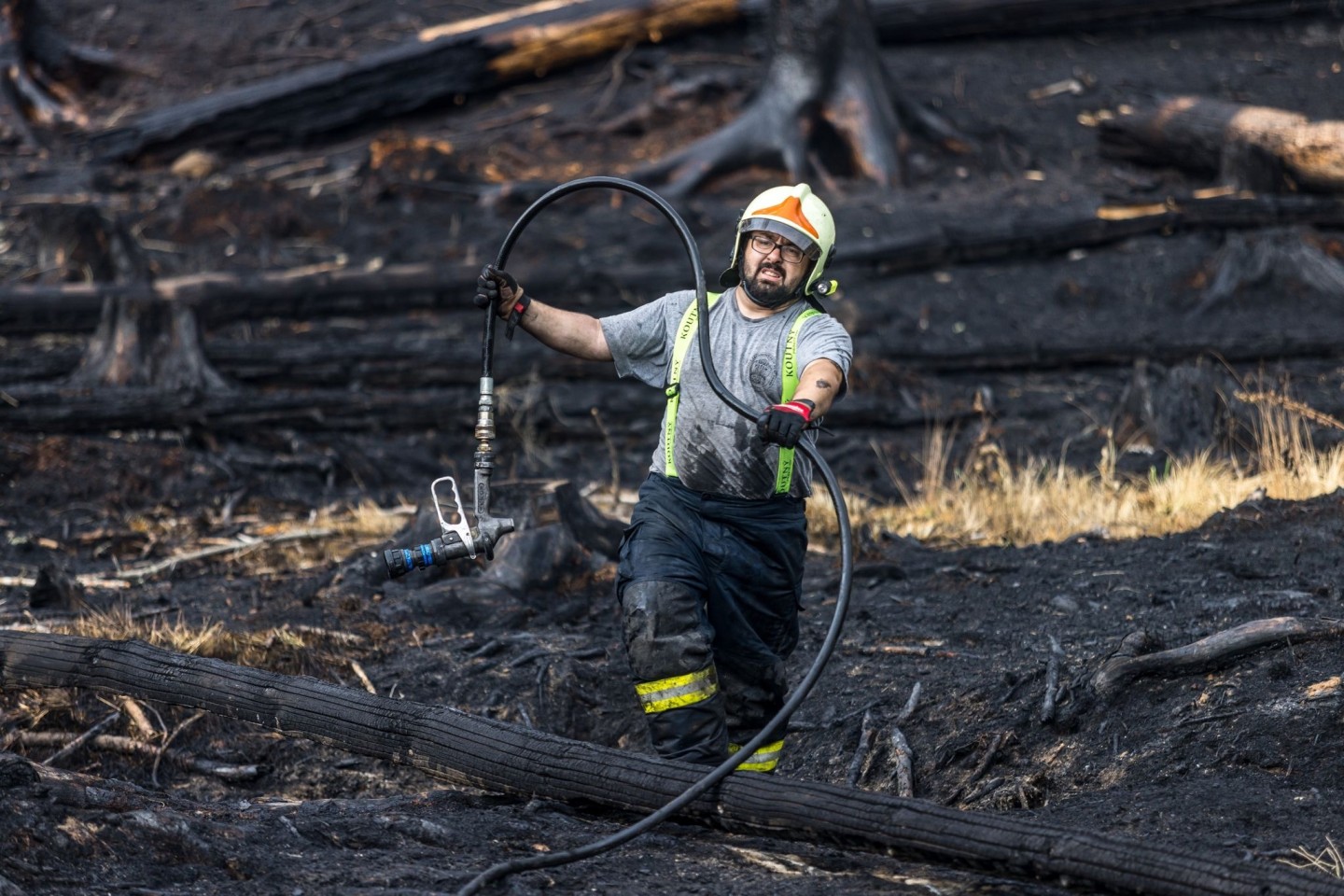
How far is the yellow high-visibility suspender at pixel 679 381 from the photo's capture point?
206 inches

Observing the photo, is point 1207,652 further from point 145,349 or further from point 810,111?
point 810,111

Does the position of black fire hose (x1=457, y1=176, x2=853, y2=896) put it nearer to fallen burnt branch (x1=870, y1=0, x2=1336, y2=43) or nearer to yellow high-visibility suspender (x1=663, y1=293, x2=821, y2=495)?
yellow high-visibility suspender (x1=663, y1=293, x2=821, y2=495)

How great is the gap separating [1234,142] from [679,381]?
10.6 m

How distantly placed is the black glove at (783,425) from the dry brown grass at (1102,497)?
3.99 meters

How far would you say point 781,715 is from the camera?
15.0ft

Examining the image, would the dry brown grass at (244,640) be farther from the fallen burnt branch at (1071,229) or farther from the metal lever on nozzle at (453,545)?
the fallen burnt branch at (1071,229)

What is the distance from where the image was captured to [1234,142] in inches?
555

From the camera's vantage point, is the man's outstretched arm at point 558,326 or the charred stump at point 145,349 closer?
the man's outstretched arm at point 558,326

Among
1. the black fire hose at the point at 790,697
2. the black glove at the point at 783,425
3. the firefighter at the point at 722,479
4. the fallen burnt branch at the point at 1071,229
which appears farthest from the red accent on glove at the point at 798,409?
the fallen burnt branch at the point at 1071,229

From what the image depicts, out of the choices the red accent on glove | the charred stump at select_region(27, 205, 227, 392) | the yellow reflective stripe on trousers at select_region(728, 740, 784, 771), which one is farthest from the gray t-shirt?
the charred stump at select_region(27, 205, 227, 392)

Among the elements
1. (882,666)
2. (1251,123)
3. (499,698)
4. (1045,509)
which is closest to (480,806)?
(499,698)

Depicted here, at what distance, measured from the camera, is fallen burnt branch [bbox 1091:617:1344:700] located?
18.1 ft

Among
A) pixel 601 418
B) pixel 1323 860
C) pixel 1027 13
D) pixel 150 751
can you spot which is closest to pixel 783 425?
pixel 1323 860

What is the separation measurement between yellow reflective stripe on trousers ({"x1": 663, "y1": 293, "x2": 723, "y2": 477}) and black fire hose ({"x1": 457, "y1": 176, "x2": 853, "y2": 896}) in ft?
0.31
